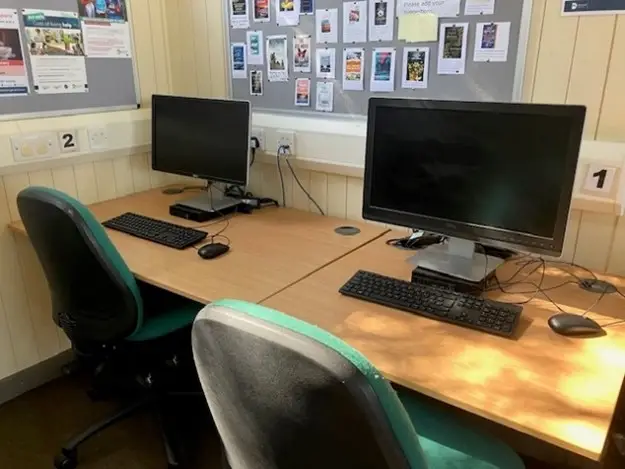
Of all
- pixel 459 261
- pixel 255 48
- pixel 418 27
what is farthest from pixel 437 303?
pixel 255 48

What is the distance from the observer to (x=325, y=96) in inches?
84.0

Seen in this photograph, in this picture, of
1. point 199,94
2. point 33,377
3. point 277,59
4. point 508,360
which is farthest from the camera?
point 199,94

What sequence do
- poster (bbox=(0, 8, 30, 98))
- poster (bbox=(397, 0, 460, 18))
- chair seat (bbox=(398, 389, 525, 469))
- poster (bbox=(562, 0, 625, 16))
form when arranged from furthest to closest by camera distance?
poster (bbox=(0, 8, 30, 98))
poster (bbox=(397, 0, 460, 18))
poster (bbox=(562, 0, 625, 16))
chair seat (bbox=(398, 389, 525, 469))

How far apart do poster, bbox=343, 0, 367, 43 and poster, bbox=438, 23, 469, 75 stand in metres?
0.30

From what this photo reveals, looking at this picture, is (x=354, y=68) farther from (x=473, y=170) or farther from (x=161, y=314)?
(x=161, y=314)

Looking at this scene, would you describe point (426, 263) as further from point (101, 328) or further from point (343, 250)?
point (101, 328)

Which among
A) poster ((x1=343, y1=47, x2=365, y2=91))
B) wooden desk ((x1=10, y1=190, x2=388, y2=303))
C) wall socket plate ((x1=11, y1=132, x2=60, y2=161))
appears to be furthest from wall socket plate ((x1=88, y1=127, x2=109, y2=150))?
poster ((x1=343, y1=47, x2=365, y2=91))

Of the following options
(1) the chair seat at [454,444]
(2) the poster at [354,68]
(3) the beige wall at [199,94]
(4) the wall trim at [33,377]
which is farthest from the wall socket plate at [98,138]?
(1) the chair seat at [454,444]

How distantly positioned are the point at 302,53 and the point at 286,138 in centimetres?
34

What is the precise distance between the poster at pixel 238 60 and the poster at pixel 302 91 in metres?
0.30

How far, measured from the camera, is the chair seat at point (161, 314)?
1827mm

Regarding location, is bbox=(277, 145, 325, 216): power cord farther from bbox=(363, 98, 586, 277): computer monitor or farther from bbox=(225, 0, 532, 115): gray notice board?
bbox=(363, 98, 586, 277): computer monitor

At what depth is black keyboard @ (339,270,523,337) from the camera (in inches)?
51.6

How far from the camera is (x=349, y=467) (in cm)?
87
